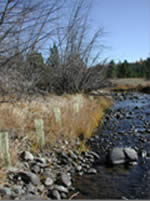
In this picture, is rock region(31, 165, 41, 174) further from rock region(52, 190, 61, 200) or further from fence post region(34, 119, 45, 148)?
fence post region(34, 119, 45, 148)

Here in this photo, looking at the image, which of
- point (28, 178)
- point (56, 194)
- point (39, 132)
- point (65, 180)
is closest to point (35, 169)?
point (28, 178)

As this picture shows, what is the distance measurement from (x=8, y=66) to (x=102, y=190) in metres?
3.14

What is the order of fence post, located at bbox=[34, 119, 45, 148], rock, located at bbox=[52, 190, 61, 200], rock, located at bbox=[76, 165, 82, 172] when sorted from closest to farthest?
rock, located at bbox=[52, 190, 61, 200], rock, located at bbox=[76, 165, 82, 172], fence post, located at bbox=[34, 119, 45, 148]

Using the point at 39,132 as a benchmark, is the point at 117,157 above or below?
Result: below

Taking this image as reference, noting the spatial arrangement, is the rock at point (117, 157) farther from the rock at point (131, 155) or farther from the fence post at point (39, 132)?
the fence post at point (39, 132)

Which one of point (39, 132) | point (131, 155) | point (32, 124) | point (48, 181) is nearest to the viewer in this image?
point (48, 181)

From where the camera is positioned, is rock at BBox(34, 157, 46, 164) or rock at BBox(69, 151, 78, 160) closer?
rock at BBox(34, 157, 46, 164)

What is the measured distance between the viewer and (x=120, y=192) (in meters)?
3.69

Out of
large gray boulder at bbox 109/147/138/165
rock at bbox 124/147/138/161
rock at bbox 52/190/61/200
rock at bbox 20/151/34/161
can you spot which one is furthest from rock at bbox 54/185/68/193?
rock at bbox 124/147/138/161

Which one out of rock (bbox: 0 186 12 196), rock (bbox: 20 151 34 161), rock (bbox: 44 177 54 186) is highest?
rock (bbox: 20 151 34 161)

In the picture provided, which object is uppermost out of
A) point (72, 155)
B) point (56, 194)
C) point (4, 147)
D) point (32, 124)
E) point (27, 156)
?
point (32, 124)

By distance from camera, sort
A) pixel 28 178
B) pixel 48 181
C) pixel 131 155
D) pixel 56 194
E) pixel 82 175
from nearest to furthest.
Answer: pixel 56 194 → pixel 28 178 → pixel 48 181 → pixel 82 175 → pixel 131 155

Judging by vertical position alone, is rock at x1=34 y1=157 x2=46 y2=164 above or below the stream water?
above

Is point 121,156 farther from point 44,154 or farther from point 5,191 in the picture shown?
point 5,191
